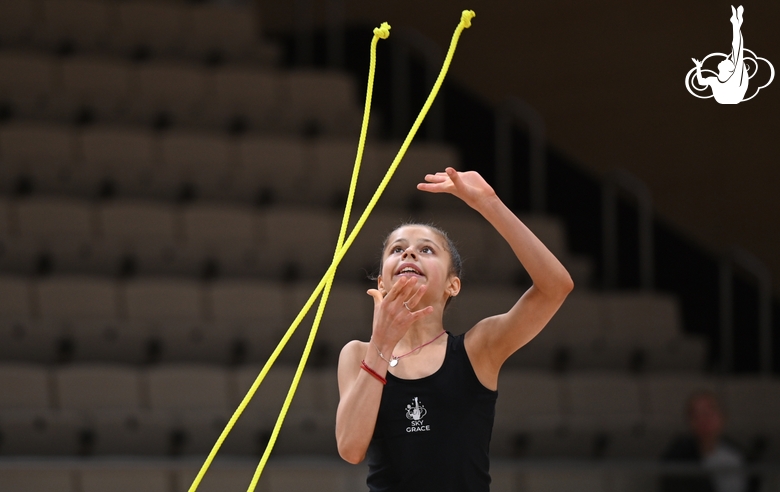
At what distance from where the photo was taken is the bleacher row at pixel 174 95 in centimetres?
598

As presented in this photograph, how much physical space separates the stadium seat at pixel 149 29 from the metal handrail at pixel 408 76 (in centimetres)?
140

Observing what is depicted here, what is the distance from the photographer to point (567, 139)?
22.6ft

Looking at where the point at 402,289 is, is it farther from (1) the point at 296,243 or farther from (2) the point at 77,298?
(1) the point at 296,243

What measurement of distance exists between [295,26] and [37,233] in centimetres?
294

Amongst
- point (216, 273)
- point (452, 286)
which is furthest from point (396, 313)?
point (216, 273)

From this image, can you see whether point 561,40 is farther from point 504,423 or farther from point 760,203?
point 504,423

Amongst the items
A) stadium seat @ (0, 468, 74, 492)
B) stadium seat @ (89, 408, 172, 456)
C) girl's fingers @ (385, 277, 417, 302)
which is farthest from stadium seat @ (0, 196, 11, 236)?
girl's fingers @ (385, 277, 417, 302)

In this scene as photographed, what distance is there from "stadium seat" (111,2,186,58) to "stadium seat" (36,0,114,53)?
0.08 meters

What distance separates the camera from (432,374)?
202 cm

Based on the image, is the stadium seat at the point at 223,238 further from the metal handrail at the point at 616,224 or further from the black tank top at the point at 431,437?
the black tank top at the point at 431,437

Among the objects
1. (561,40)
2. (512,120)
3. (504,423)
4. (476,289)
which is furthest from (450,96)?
(504,423)

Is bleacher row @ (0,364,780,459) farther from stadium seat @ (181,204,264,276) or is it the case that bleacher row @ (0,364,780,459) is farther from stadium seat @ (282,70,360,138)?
stadium seat @ (282,70,360,138)

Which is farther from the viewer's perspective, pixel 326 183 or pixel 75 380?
pixel 326 183

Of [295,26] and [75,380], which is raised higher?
[295,26]
